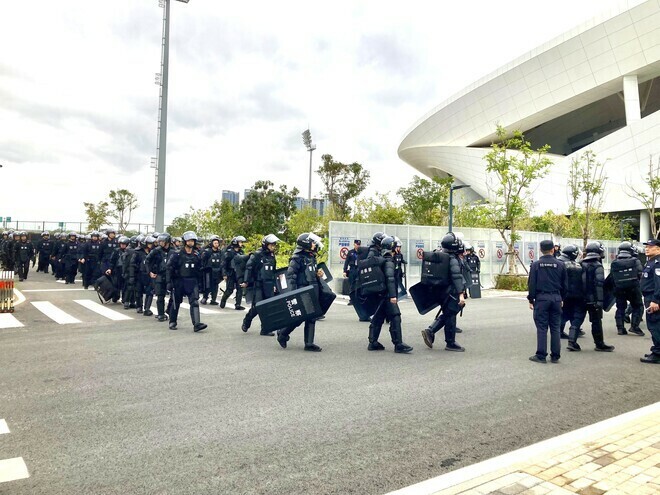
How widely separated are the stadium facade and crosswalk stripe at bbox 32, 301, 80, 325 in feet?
133

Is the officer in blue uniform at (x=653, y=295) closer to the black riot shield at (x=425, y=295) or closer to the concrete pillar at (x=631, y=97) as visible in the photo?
the black riot shield at (x=425, y=295)

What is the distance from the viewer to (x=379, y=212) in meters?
35.1

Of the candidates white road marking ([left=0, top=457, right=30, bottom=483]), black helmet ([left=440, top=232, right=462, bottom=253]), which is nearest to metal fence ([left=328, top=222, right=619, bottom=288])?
black helmet ([left=440, top=232, right=462, bottom=253])

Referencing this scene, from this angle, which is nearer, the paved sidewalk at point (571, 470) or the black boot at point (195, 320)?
the paved sidewalk at point (571, 470)

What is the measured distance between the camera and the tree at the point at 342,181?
44.7 meters

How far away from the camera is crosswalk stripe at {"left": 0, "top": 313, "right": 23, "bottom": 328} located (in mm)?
9789

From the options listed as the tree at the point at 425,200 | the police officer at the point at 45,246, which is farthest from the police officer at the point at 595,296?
the tree at the point at 425,200

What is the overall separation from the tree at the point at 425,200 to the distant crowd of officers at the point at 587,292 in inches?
1213

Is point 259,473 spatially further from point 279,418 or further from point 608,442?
point 608,442

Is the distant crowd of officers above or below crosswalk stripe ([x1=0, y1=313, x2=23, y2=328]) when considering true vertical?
above

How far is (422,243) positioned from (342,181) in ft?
78.7

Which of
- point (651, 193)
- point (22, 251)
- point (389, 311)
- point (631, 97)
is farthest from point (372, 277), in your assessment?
point (631, 97)

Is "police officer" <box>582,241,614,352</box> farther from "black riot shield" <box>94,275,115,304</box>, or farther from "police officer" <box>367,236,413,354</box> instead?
"black riot shield" <box>94,275,115,304</box>

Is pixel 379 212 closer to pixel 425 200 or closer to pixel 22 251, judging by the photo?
pixel 425 200
